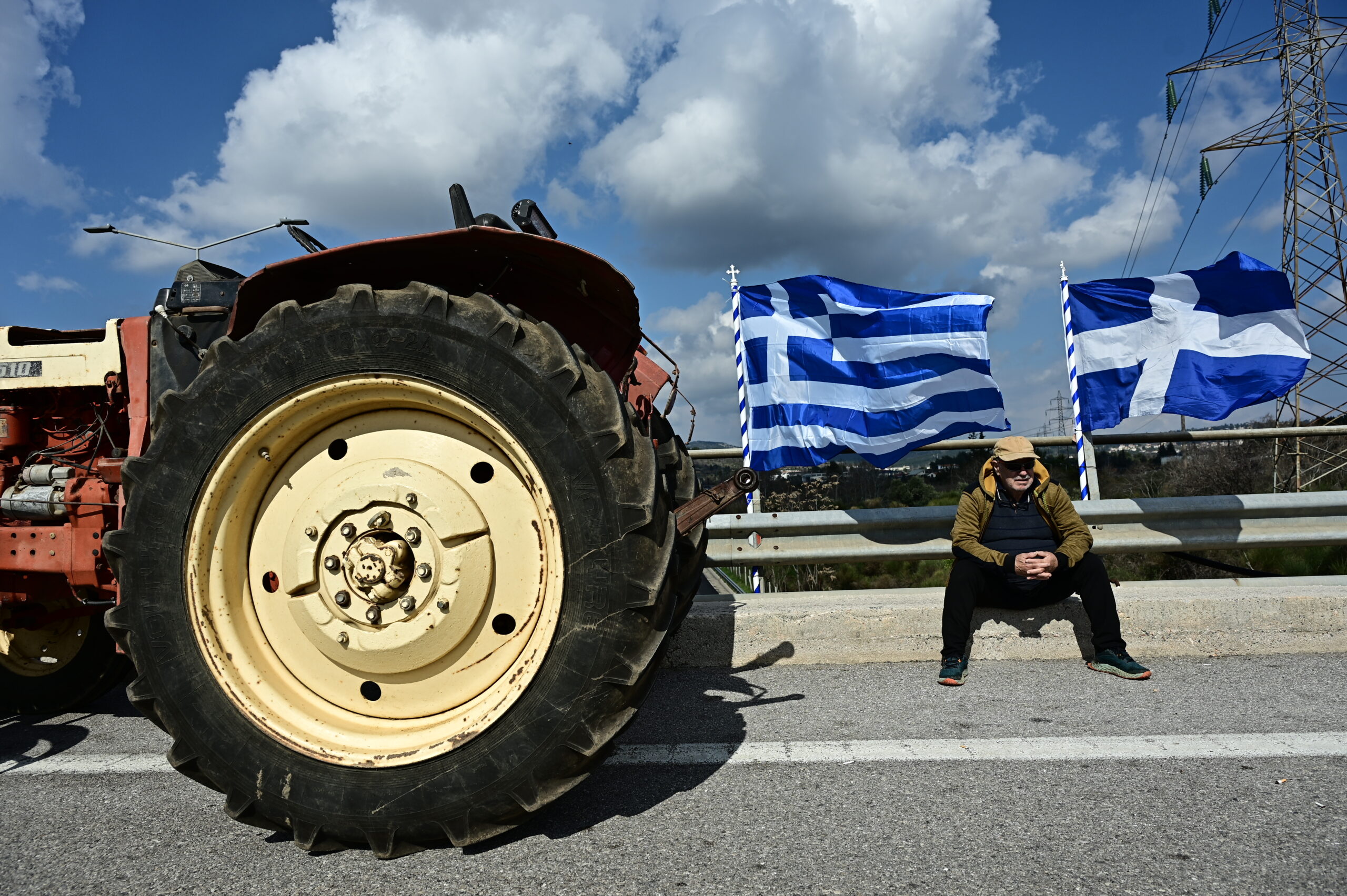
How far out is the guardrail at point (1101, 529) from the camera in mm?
4062

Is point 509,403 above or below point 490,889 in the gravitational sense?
above

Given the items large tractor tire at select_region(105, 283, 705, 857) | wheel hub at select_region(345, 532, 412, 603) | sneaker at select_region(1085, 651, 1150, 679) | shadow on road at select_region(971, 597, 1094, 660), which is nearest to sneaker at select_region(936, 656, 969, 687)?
shadow on road at select_region(971, 597, 1094, 660)

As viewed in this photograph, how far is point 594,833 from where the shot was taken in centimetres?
185

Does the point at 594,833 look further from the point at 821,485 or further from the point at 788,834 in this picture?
the point at 821,485

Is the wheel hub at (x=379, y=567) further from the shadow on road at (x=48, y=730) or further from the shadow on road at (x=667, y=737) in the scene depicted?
the shadow on road at (x=48, y=730)

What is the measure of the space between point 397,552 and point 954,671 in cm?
226

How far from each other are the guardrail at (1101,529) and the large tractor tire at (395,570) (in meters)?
2.35

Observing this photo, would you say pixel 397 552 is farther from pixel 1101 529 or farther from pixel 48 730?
pixel 1101 529

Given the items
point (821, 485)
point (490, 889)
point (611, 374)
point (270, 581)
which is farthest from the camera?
point (821, 485)

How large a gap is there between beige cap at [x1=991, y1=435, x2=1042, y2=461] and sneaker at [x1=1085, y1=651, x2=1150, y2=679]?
0.86 m

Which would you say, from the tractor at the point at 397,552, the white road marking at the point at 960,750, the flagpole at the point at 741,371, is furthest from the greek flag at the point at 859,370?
the tractor at the point at 397,552

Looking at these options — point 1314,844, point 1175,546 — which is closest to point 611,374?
point 1314,844

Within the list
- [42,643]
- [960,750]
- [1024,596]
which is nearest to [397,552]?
[960,750]

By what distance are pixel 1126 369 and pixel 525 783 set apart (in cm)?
535
